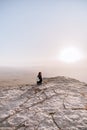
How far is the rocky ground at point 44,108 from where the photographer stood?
9.29 meters

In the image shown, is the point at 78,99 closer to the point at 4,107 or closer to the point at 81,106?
the point at 81,106

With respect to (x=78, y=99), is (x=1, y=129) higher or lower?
lower

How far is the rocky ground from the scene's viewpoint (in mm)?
9287

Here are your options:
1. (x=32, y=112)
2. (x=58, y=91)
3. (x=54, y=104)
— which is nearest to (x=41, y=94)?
(x=58, y=91)

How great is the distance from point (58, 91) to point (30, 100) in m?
2.44

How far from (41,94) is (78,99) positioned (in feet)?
8.81

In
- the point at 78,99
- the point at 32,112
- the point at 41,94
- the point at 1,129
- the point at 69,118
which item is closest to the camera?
the point at 1,129

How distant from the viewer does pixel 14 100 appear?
43.2 ft

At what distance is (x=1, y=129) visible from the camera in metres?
9.02

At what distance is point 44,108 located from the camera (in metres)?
11.2

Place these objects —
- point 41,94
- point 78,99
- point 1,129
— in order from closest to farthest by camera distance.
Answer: point 1,129
point 78,99
point 41,94

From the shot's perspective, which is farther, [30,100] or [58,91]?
[58,91]

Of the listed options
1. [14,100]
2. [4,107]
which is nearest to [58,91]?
[14,100]

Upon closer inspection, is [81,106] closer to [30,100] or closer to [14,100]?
[30,100]
